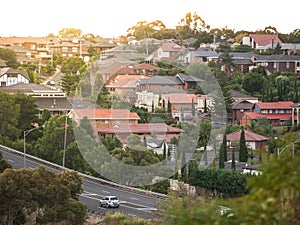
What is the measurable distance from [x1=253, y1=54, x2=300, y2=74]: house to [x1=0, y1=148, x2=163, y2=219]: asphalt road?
104 ft

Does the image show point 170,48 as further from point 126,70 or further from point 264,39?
point 264,39

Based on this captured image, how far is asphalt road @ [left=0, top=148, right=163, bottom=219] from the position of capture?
2652 cm

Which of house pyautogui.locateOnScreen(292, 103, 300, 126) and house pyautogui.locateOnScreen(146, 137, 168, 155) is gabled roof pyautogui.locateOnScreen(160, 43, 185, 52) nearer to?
house pyautogui.locateOnScreen(292, 103, 300, 126)

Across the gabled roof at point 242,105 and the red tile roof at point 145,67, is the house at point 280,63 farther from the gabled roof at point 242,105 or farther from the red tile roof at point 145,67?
the gabled roof at point 242,105

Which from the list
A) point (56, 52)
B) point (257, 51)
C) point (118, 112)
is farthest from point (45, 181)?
point (56, 52)

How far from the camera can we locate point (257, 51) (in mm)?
71875

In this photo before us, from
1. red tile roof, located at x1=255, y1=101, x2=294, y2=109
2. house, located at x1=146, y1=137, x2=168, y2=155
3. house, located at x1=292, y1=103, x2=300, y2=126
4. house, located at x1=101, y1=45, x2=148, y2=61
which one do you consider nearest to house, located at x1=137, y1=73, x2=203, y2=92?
red tile roof, located at x1=255, y1=101, x2=294, y2=109

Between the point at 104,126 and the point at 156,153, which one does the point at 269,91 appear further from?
the point at 156,153

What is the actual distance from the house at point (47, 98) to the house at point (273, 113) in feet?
27.8

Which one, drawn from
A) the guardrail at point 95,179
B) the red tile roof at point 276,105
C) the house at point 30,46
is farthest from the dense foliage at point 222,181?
the house at point 30,46

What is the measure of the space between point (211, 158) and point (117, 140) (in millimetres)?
3893

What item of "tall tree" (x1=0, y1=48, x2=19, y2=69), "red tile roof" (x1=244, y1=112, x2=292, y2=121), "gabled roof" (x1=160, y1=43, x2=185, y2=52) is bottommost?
"red tile roof" (x1=244, y1=112, x2=292, y2=121)

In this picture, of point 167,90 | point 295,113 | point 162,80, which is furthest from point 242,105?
point 162,80

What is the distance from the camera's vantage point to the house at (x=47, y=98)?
49.1 meters
